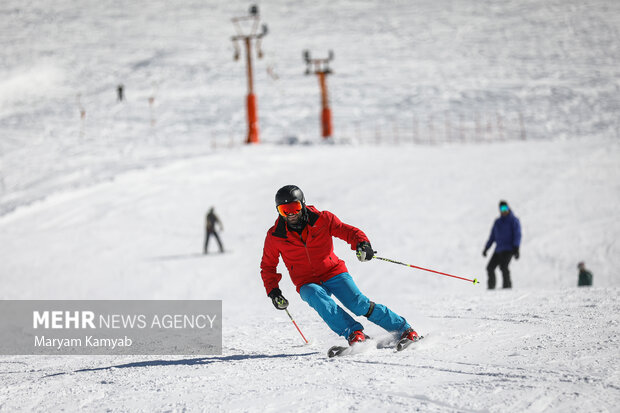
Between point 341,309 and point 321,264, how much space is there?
0.37m

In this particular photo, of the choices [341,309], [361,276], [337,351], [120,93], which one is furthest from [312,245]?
[120,93]

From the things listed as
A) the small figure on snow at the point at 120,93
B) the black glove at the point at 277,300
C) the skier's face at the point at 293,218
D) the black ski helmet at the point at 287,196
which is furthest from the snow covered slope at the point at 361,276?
the small figure on snow at the point at 120,93

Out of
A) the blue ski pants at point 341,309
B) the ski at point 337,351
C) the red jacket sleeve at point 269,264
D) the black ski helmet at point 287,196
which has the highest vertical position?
the black ski helmet at point 287,196

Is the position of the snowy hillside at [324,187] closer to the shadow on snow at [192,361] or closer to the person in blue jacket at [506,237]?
the shadow on snow at [192,361]

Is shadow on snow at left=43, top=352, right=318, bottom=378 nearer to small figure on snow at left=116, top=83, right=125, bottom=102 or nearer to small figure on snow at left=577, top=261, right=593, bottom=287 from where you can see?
small figure on snow at left=577, top=261, right=593, bottom=287

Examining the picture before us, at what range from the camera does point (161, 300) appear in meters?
11.6

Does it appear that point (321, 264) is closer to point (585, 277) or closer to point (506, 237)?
point (506, 237)

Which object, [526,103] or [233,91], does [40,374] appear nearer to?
[526,103]

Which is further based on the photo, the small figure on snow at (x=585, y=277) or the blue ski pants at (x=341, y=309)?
the small figure on snow at (x=585, y=277)

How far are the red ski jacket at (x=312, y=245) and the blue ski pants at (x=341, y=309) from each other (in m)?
0.09

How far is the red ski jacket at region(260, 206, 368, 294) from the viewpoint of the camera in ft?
15.9

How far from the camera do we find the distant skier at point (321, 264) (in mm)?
Result: 4781

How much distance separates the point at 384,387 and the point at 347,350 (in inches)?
38.0

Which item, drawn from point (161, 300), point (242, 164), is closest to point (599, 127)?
point (242, 164)
